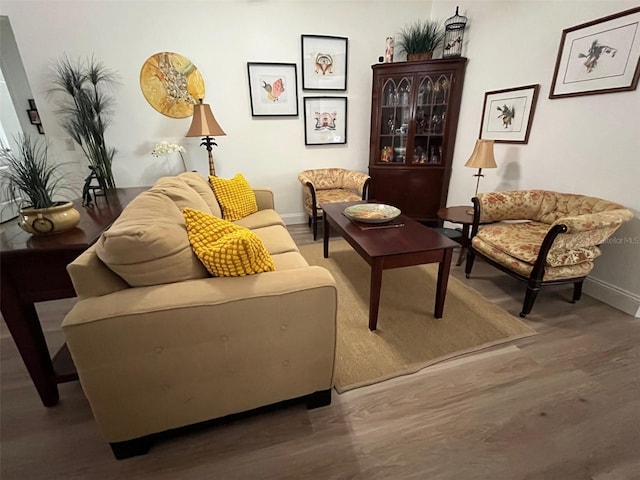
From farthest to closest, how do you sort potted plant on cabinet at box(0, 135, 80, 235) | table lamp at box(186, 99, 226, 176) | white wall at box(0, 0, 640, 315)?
table lamp at box(186, 99, 226, 176) → white wall at box(0, 0, 640, 315) → potted plant on cabinet at box(0, 135, 80, 235)

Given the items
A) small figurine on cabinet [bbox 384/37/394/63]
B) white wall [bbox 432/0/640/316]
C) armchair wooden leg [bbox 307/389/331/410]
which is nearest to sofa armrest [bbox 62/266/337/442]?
armchair wooden leg [bbox 307/389/331/410]

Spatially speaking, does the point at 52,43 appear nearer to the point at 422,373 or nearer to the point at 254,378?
the point at 254,378

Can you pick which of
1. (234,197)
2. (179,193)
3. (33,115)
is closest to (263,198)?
(234,197)

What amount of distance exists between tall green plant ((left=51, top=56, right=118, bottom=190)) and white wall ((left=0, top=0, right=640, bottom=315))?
11cm

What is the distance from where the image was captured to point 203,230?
4.01 feet

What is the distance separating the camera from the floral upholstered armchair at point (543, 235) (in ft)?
5.82

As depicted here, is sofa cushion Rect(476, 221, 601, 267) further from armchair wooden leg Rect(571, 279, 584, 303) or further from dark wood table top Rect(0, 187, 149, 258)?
dark wood table top Rect(0, 187, 149, 258)

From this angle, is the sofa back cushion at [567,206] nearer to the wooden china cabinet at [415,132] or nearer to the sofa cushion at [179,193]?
the wooden china cabinet at [415,132]

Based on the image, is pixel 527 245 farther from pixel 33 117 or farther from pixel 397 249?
pixel 33 117

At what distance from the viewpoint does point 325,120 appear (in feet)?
12.2

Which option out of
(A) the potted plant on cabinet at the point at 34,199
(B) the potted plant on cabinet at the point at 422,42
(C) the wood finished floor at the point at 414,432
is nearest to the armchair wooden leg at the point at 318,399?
(C) the wood finished floor at the point at 414,432

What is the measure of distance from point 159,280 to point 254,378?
20.7 inches

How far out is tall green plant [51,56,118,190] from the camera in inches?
114

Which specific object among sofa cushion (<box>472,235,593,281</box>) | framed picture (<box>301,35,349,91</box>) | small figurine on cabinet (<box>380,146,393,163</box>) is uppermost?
framed picture (<box>301,35,349,91</box>)
